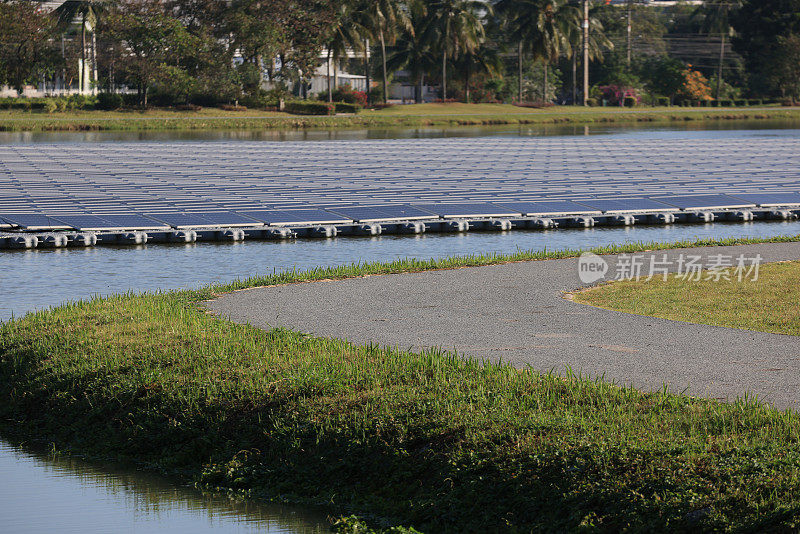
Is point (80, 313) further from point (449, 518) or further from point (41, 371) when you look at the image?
point (449, 518)

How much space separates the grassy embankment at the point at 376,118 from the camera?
65.1 meters

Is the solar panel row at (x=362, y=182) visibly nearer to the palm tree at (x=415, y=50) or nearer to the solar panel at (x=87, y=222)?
the solar panel at (x=87, y=222)

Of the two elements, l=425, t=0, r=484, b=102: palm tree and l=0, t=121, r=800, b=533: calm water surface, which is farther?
l=425, t=0, r=484, b=102: palm tree

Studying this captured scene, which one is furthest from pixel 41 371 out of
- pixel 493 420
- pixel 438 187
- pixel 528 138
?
pixel 528 138

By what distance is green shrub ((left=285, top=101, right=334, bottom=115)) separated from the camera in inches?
3091

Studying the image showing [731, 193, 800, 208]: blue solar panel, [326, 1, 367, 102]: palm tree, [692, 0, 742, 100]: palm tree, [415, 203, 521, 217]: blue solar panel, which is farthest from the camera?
[692, 0, 742, 100]: palm tree

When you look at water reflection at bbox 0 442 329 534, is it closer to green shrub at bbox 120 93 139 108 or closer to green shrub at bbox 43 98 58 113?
green shrub at bbox 43 98 58 113

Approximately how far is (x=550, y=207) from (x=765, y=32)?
83.2 metres

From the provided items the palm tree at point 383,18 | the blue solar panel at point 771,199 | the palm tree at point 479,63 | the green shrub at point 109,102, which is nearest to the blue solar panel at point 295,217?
the blue solar panel at point 771,199

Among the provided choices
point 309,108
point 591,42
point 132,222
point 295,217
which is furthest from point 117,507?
point 591,42

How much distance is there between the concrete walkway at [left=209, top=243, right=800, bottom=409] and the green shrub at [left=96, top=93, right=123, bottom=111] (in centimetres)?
6016

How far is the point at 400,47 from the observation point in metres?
92.0

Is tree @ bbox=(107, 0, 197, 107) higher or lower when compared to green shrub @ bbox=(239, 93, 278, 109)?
higher

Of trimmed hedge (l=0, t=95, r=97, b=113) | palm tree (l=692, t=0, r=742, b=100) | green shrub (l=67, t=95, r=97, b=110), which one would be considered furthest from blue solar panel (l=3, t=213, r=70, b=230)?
palm tree (l=692, t=0, r=742, b=100)
